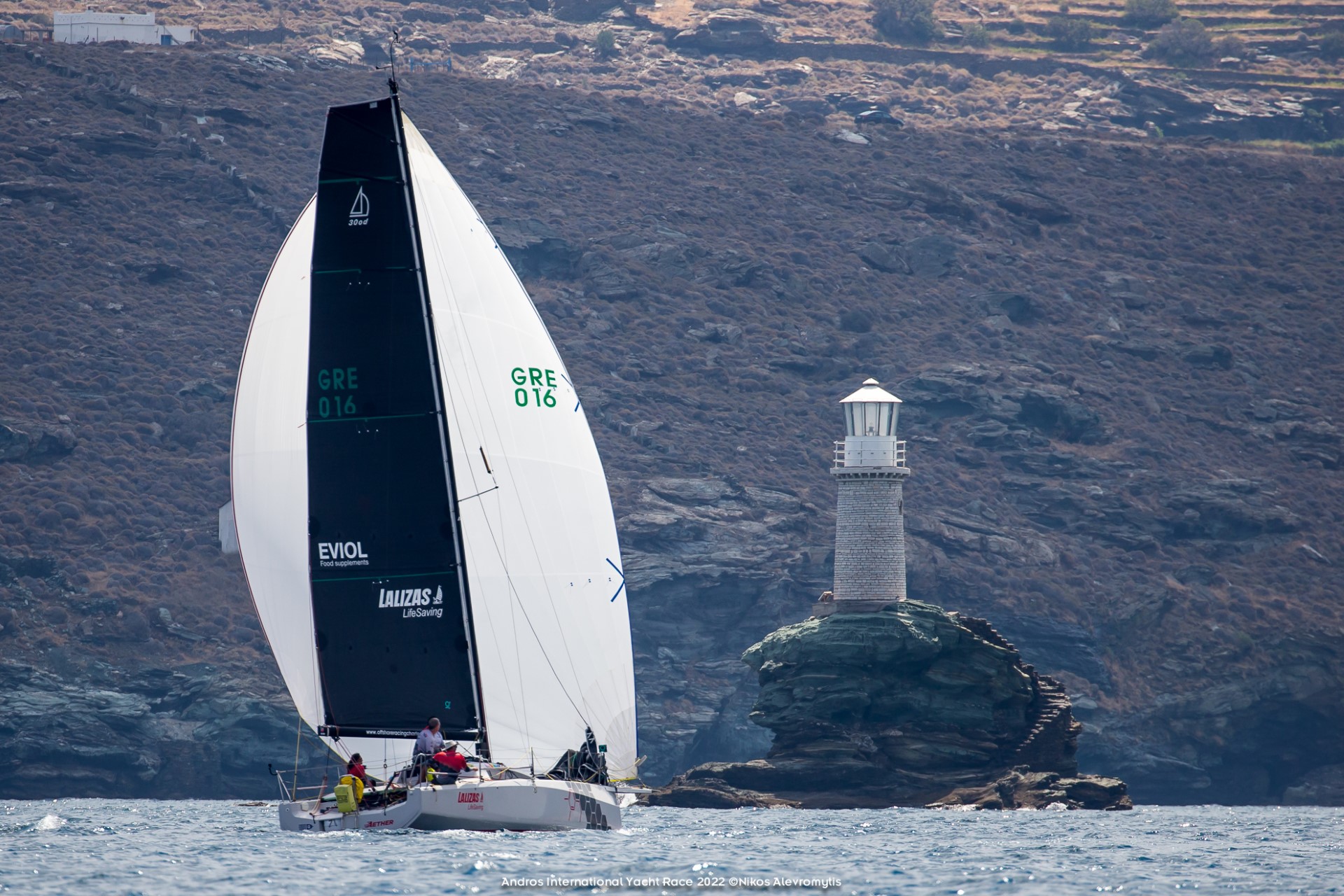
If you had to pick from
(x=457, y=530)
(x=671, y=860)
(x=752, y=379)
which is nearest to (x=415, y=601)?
(x=457, y=530)

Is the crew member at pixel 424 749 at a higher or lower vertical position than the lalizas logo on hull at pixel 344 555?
lower

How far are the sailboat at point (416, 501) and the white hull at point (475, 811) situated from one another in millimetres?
73

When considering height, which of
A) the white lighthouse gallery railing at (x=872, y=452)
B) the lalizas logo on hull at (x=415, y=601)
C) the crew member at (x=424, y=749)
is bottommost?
the crew member at (x=424, y=749)

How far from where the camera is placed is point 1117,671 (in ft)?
268

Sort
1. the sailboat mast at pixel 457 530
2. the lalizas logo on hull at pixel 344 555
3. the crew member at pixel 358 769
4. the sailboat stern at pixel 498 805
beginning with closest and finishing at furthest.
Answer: the sailboat stern at pixel 498 805 → the crew member at pixel 358 769 → the sailboat mast at pixel 457 530 → the lalizas logo on hull at pixel 344 555

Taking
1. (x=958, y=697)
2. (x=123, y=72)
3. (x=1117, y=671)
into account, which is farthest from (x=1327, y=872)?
(x=123, y=72)

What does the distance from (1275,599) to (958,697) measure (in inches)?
1358

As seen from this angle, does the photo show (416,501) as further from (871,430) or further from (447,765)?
(871,430)

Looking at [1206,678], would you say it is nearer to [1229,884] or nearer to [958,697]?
[958,697]

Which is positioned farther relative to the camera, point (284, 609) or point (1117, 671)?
point (1117, 671)

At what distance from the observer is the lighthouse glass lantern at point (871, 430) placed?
5569 centimetres

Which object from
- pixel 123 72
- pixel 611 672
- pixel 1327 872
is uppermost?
pixel 123 72

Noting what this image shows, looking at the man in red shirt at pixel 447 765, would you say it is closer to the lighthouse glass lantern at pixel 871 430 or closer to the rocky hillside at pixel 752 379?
the lighthouse glass lantern at pixel 871 430

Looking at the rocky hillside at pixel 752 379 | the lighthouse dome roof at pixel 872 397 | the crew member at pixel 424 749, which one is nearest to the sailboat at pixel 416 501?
the crew member at pixel 424 749
